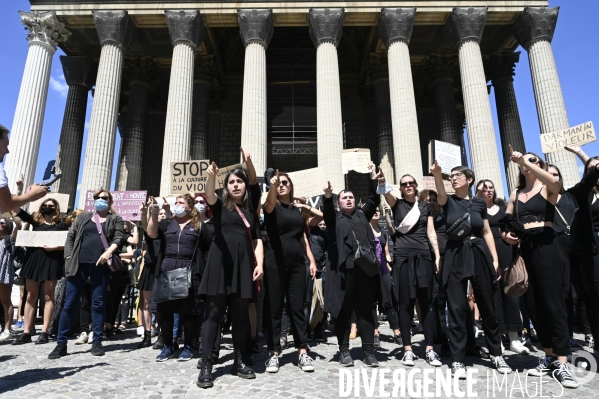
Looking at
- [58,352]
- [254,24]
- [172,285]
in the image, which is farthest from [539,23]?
[58,352]

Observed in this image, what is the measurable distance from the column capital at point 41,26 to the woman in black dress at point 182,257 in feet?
61.8

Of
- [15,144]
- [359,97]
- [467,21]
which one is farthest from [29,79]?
[467,21]

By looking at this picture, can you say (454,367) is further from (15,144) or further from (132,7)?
(132,7)

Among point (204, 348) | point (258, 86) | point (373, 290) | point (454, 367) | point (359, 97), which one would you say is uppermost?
point (359, 97)

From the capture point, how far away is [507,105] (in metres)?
23.2

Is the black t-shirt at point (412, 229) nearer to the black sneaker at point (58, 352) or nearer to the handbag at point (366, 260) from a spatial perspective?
the handbag at point (366, 260)

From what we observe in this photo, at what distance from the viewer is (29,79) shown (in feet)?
61.1

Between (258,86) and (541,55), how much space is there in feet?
44.4

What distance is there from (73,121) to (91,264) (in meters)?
20.3

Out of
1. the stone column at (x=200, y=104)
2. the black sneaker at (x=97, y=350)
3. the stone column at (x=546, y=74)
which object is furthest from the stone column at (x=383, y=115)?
the black sneaker at (x=97, y=350)

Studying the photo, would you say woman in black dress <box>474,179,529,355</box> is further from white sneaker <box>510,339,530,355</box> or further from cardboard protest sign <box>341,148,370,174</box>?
cardboard protest sign <box>341,148,370,174</box>

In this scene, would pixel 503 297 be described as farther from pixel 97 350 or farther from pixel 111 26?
pixel 111 26

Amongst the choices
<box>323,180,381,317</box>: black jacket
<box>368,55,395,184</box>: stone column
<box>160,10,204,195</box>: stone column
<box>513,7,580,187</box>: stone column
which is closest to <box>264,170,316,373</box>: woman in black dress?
<box>323,180,381,317</box>: black jacket

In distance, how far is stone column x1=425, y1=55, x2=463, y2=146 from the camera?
23.4 m
